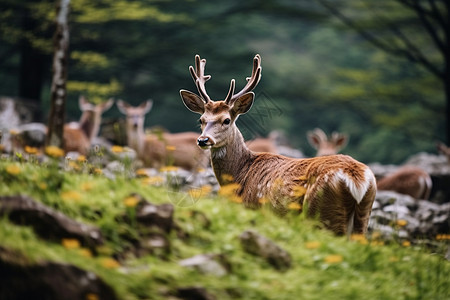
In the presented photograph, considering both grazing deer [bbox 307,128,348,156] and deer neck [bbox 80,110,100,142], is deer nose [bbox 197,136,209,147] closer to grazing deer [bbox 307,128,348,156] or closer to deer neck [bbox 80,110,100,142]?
grazing deer [bbox 307,128,348,156]

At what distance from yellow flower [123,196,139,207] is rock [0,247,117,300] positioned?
24.4 inches

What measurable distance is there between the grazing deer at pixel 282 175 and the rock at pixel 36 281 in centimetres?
199

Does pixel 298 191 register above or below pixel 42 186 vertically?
below

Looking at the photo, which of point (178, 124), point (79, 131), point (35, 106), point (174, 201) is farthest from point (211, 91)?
point (174, 201)

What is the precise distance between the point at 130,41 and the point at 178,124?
5.75 m

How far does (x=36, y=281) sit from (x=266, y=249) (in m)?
1.33

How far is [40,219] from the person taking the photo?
10.4 feet

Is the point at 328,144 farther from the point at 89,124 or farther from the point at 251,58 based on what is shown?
the point at 251,58

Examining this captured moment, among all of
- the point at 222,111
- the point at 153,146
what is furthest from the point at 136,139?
the point at 222,111

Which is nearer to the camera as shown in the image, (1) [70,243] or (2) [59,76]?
(1) [70,243]

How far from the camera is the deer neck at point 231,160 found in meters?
5.85

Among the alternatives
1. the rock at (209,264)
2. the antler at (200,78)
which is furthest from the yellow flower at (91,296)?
the antler at (200,78)

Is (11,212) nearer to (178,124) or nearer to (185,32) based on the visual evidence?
(185,32)

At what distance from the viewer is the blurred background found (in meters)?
15.5
